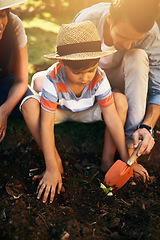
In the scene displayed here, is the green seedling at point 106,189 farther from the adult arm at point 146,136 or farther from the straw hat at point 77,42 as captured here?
the straw hat at point 77,42

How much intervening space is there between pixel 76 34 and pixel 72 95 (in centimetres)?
49

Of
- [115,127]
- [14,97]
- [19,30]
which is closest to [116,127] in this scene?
[115,127]

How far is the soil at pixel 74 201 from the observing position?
1511 millimetres

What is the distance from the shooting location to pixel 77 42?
1.55 metres

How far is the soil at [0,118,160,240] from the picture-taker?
151cm

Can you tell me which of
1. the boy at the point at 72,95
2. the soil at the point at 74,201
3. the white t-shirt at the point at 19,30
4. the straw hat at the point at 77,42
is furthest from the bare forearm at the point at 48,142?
the white t-shirt at the point at 19,30

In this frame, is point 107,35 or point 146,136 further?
point 107,35

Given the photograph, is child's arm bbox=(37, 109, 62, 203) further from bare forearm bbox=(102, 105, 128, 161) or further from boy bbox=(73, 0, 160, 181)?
boy bbox=(73, 0, 160, 181)

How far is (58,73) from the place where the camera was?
1.82 m

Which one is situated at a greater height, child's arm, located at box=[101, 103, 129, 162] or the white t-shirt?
the white t-shirt

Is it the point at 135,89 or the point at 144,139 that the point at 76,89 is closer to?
the point at 135,89

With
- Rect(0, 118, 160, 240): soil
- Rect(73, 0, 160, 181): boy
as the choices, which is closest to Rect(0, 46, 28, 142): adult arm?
Rect(0, 118, 160, 240): soil

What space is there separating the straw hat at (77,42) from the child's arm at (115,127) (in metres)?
0.48

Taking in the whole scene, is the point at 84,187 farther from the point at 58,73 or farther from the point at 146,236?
the point at 58,73
